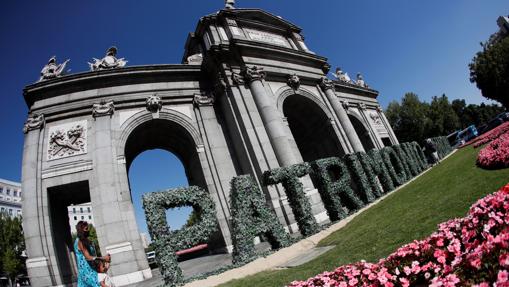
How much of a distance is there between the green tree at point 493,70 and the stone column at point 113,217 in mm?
46058

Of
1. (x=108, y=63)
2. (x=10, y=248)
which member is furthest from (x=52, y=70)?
(x=10, y=248)

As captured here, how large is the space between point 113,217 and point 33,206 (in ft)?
14.6

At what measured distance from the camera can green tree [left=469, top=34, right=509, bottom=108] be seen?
36.2 m

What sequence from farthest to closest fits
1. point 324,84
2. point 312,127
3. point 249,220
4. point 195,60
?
1. point 312,127
2. point 324,84
3. point 195,60
4. point 249,220

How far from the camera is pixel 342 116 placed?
23375 millimetres

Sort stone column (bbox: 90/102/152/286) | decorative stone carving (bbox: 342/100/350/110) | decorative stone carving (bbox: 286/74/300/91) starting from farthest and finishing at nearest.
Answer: decorative stone carving (bbox: 342/100/350/110) < decorative stone carving (bbox: 286/74/300/91) < stone column (bbox: 90/102/152/286)

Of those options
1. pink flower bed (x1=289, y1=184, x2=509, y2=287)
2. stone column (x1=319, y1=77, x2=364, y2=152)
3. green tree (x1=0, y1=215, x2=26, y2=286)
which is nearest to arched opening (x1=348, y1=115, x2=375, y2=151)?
stone column (x1=319, y1=77, x2=364, y2=152)

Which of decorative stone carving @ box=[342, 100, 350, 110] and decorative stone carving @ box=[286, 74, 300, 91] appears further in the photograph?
decorative stone carving @ box=[342, 100, 350, 110]

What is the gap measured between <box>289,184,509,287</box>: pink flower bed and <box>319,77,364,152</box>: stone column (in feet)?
63.7

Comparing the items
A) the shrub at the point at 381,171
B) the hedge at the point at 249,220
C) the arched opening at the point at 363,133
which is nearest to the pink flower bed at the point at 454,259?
the hedge at the point at 249,220

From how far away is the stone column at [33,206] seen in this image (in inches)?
541

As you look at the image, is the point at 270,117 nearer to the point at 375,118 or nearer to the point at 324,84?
the point at 324,84

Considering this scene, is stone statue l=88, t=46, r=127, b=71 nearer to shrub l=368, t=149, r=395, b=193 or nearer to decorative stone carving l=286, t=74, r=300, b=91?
decorative stone carving l=286, t=74, r=300, b=91

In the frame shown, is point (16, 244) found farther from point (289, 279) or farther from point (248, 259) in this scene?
point (289, 279)
